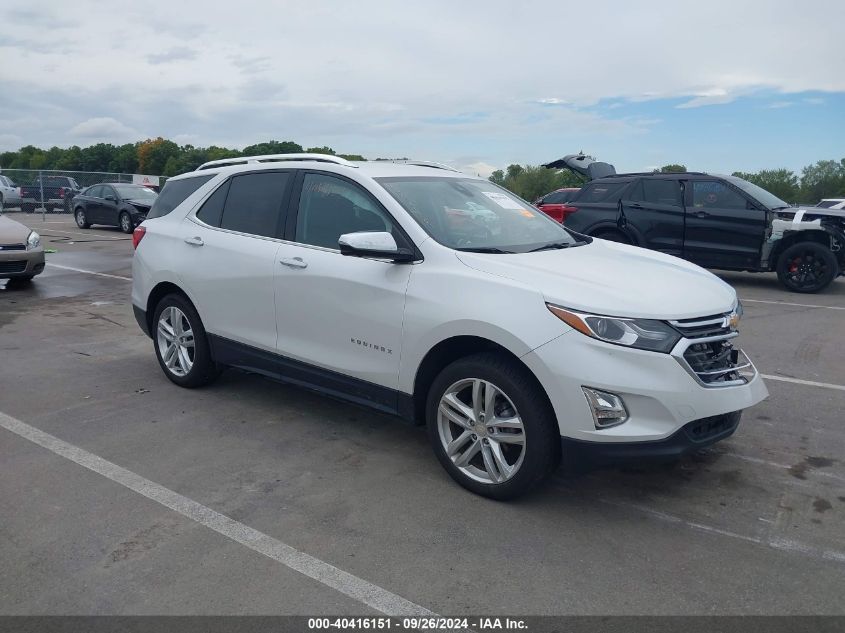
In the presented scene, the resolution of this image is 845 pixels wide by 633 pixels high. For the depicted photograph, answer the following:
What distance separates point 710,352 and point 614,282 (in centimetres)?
60

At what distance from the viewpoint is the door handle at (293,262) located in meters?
4.77

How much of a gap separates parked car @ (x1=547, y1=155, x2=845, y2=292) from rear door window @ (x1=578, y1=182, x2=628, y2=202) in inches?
1.0

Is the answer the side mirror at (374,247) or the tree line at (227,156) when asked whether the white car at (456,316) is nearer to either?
the side mirror at (374,247)

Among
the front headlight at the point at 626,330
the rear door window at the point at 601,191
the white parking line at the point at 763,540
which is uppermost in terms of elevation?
the rear door window at the point at 601,191

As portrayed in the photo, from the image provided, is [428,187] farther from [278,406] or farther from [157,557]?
[157,557]

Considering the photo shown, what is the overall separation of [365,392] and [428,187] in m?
1.40

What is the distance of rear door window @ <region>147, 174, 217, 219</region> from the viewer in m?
5.92

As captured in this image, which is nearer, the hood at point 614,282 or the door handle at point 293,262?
the hood at point 614,282

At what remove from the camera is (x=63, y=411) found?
5.34 metres

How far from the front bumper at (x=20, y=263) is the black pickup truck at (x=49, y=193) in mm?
21660

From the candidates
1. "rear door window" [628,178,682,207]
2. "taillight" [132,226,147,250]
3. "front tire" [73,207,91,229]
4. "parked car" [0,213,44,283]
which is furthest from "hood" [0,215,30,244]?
"front tire" [73,207,91,229]

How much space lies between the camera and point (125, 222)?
69.9ft

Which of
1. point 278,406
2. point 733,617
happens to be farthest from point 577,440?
point 278,406

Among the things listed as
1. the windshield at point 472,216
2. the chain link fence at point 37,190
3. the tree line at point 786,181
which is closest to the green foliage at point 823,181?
the tree line at point 786,181
